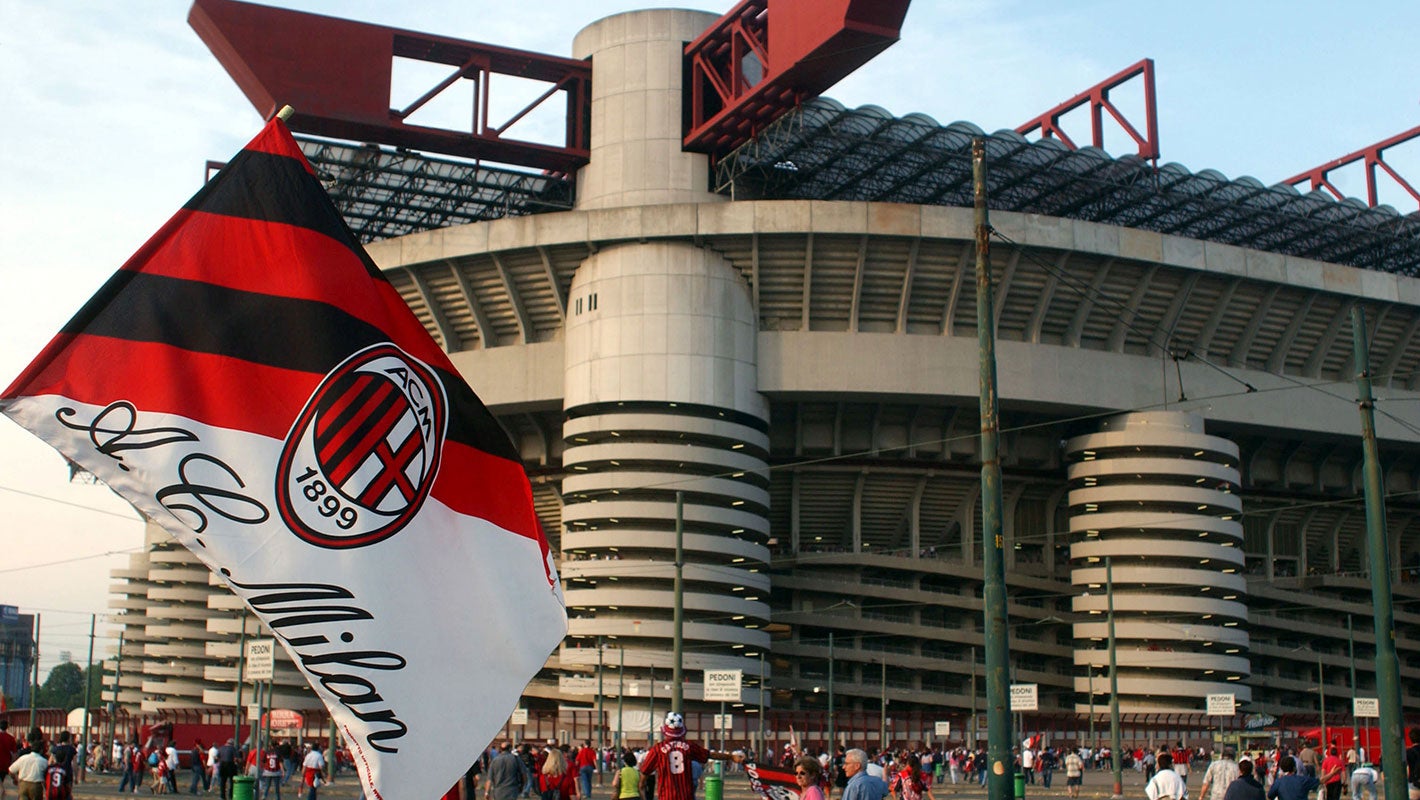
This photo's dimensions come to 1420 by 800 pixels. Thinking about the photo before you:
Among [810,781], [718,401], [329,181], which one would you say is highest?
[329,181]

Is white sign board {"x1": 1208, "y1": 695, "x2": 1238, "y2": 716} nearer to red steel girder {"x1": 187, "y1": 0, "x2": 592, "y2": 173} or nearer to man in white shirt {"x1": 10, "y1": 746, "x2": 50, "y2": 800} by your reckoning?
red steel girder {"x1": 187, "y1": 0, "x2": 592, "y2": 173}

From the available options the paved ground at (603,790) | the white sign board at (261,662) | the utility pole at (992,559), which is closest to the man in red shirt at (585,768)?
the paved ground at (603,790)

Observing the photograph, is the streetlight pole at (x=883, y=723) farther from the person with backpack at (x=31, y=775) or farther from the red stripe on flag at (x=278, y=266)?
the red stripe on flag at (x=278, y=266)

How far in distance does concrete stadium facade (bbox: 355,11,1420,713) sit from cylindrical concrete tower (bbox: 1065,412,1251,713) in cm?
17

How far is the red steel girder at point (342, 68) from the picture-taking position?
69688 mm

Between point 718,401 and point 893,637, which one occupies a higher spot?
point 718,401

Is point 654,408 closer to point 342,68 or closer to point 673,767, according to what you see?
point 342,68

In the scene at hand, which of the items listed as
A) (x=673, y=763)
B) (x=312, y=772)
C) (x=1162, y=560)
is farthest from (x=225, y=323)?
(x=1162, y=560)

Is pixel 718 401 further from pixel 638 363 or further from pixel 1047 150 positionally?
pixel 1047 150

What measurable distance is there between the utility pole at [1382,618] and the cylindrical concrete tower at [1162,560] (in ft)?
193

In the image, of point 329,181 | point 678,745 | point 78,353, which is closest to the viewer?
point 78,353

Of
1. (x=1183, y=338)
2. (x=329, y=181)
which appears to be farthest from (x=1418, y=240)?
(x=329, y=181)

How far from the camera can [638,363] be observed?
246ft

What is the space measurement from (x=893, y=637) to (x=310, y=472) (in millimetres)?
82122
